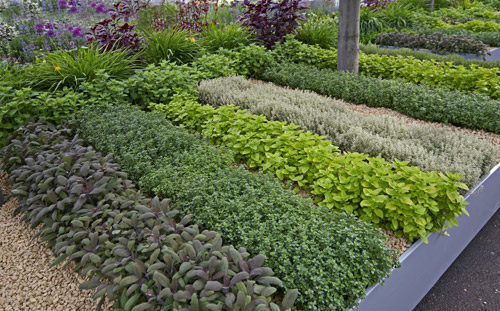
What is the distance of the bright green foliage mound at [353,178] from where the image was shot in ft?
8.14

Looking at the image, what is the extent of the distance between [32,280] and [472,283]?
343 cm

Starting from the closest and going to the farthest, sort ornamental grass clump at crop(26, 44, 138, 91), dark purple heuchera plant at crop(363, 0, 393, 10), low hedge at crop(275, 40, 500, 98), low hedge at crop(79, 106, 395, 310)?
low hedge at crop(79, 106, 395, 310), ornamental grass clump at crop(26, 44, 138, 91), low hedge at crop(275, 40, 500, 98), dark purple heuchera plant at crop(363, 0, 393, 10)

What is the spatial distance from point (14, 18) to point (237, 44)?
22.4 feet

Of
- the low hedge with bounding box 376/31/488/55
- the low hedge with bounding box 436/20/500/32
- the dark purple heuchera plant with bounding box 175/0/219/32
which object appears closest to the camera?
the low hedge with bounding box 376/31/488/55

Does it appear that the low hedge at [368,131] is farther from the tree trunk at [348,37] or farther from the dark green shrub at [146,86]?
the tree trunk at [348,37]

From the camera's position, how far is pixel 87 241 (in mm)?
2207

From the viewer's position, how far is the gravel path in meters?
2.28

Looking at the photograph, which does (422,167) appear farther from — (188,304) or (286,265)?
(188,304)

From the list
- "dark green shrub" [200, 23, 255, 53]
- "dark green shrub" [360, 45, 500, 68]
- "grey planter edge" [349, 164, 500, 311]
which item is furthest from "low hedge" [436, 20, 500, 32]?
"grey planter edge" [349, 164, 500, 311]

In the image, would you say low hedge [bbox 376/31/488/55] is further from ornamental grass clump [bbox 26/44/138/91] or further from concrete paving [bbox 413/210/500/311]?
ornamental grass clump [bbox 26/44/138/91]

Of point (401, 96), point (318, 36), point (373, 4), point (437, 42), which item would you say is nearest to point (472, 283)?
point (401, 96)

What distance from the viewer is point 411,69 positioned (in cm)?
552

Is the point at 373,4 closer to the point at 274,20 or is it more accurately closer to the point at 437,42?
the point at 437,42

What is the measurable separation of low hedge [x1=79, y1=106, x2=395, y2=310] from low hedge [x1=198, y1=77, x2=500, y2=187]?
1143 mm
